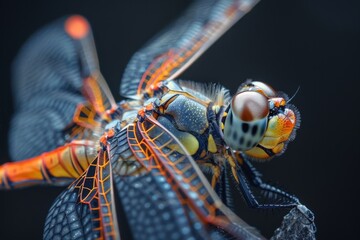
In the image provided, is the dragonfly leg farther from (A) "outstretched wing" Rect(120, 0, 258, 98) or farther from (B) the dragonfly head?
(B) the dragonfly head

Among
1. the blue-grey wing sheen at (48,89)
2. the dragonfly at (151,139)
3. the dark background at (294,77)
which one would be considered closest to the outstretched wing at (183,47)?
the dragonfly at (151,139)

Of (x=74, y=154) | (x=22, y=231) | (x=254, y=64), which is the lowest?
(x=22, y=231)

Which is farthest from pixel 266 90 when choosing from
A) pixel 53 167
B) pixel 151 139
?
pixel 53 167

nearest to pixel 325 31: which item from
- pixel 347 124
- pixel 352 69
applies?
pixel 352 69

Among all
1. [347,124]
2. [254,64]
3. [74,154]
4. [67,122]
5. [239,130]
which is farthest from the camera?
[254,64]

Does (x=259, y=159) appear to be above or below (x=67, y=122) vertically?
below

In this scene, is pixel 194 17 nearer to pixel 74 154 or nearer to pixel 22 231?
pixel 74 154

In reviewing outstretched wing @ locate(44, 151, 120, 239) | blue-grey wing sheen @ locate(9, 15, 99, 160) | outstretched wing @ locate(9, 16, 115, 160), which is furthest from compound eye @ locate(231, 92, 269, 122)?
blue-grey wing sheen @ locate(9, 15, 99, 160)
